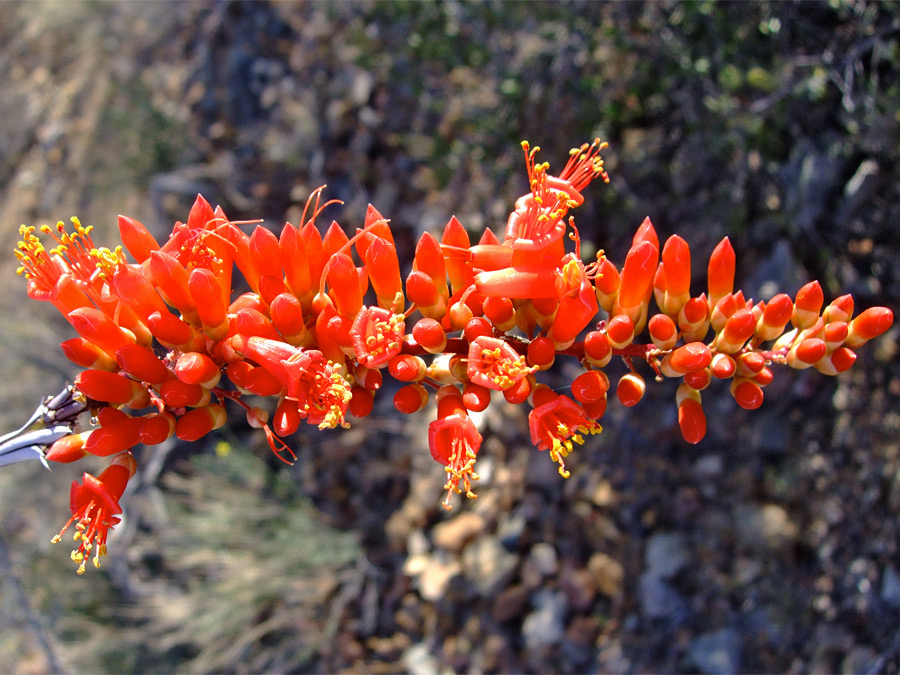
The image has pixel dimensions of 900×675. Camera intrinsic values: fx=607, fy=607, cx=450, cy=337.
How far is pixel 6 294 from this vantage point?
6.21m

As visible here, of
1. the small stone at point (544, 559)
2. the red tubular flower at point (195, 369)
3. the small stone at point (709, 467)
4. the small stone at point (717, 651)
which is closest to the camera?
the red tubular flower at point (195, 369)

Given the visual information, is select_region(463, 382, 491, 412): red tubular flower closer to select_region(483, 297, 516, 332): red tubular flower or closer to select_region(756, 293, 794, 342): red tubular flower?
select_region(483, 297, 516, 332): red tubular flower

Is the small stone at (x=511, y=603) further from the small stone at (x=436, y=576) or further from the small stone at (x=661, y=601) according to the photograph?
the small stone at (x=661, y=601)

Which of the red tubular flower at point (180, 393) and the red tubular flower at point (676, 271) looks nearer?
the red tubular flower at point (180, 393)

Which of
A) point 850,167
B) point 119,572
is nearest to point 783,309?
point 850,167

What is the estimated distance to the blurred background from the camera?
305cm

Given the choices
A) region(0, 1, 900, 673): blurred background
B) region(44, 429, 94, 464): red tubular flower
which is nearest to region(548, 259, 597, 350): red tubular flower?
region(44, 429, 94, 464): red tubular flower

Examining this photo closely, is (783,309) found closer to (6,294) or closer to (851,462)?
(851,462)

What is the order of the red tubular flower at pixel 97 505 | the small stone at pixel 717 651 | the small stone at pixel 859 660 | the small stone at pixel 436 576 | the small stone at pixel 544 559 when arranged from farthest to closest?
the small stone at pixel 436 576 < the small stone at pixel 544 559 < the small stone at pixel 717 651 < the small stone at pixel 859 660 < the red tubular flower at pixel 97 505

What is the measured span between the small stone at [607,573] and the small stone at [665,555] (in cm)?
17

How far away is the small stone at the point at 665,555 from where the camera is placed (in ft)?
10.7

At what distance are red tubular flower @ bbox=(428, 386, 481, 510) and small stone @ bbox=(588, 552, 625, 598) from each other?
7.15 ft

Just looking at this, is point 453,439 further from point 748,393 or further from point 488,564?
point 488,564

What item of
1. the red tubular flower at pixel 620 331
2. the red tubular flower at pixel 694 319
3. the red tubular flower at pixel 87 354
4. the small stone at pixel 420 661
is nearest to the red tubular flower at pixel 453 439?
the red tubular flower at pixel 620 331
